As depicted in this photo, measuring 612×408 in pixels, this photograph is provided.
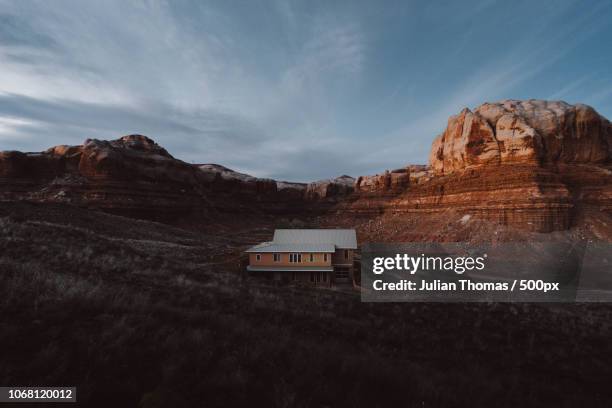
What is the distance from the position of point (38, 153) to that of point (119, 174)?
1933 cm

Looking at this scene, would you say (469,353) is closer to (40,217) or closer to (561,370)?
(561,370)

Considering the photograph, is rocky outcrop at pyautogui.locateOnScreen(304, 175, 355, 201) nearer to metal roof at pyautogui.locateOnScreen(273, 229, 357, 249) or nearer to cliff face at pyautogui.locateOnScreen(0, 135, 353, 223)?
cliff face at pyautogui.locateOnScreen(0, 135, 353, 223)

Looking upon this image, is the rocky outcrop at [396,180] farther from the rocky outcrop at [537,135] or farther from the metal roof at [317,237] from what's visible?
the metal roof at [317,237]

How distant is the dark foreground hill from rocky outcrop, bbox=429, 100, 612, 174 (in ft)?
139

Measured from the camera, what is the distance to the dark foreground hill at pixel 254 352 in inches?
165

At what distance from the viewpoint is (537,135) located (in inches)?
1795

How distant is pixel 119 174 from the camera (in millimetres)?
63781

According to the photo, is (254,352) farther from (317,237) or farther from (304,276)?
(317,237)

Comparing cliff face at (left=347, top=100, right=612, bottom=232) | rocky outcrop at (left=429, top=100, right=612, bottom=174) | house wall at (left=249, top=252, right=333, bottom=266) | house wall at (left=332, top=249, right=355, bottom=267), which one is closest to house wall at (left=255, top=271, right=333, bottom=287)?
house wall at (left=249, top=252, right=333, bottom=266)

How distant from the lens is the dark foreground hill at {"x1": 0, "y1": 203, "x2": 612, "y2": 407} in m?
4.19

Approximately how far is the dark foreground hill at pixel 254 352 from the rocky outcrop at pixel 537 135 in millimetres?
42389

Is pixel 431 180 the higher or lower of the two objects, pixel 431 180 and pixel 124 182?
the higher

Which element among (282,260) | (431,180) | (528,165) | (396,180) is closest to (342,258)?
(282,260)

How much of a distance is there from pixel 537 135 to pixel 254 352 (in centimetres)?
5585
